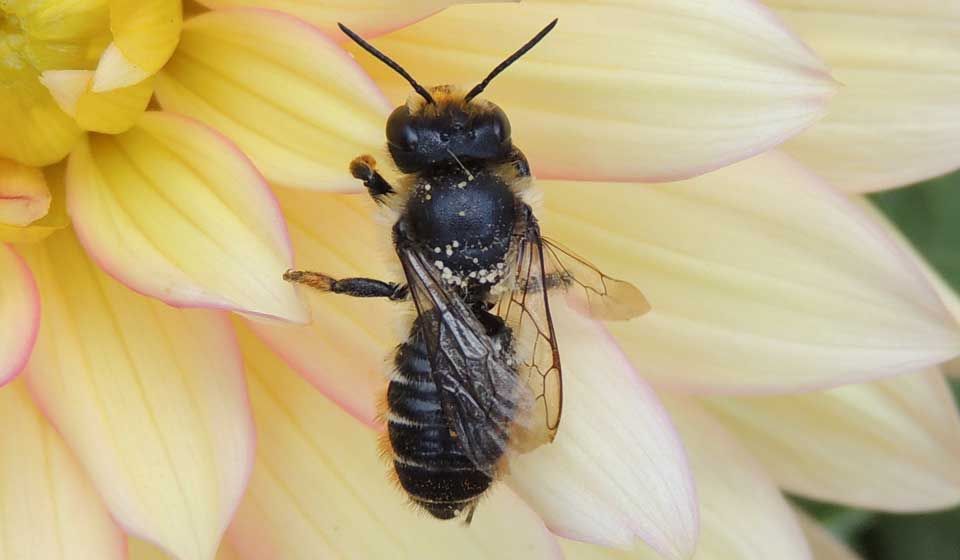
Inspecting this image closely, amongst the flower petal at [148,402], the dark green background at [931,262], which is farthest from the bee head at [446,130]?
the dark green background at [931,262]

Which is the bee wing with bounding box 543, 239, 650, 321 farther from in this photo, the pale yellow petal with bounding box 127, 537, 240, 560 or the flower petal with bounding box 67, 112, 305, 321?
the pale yellow petal with bounding box 127, 537, 240, 560

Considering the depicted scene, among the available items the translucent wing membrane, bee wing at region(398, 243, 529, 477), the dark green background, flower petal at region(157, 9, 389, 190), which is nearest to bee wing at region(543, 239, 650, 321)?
the translucent wing membrane

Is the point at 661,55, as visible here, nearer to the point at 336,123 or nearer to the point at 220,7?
the point at 336,123

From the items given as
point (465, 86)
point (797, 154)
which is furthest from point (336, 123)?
point (797, 154)

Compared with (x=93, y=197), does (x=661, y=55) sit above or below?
above

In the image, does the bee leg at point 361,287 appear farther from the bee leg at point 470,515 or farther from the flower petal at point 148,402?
the bee leg at point 470,515

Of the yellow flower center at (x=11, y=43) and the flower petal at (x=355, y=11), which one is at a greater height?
the flower petal at (x=355, y=11)
